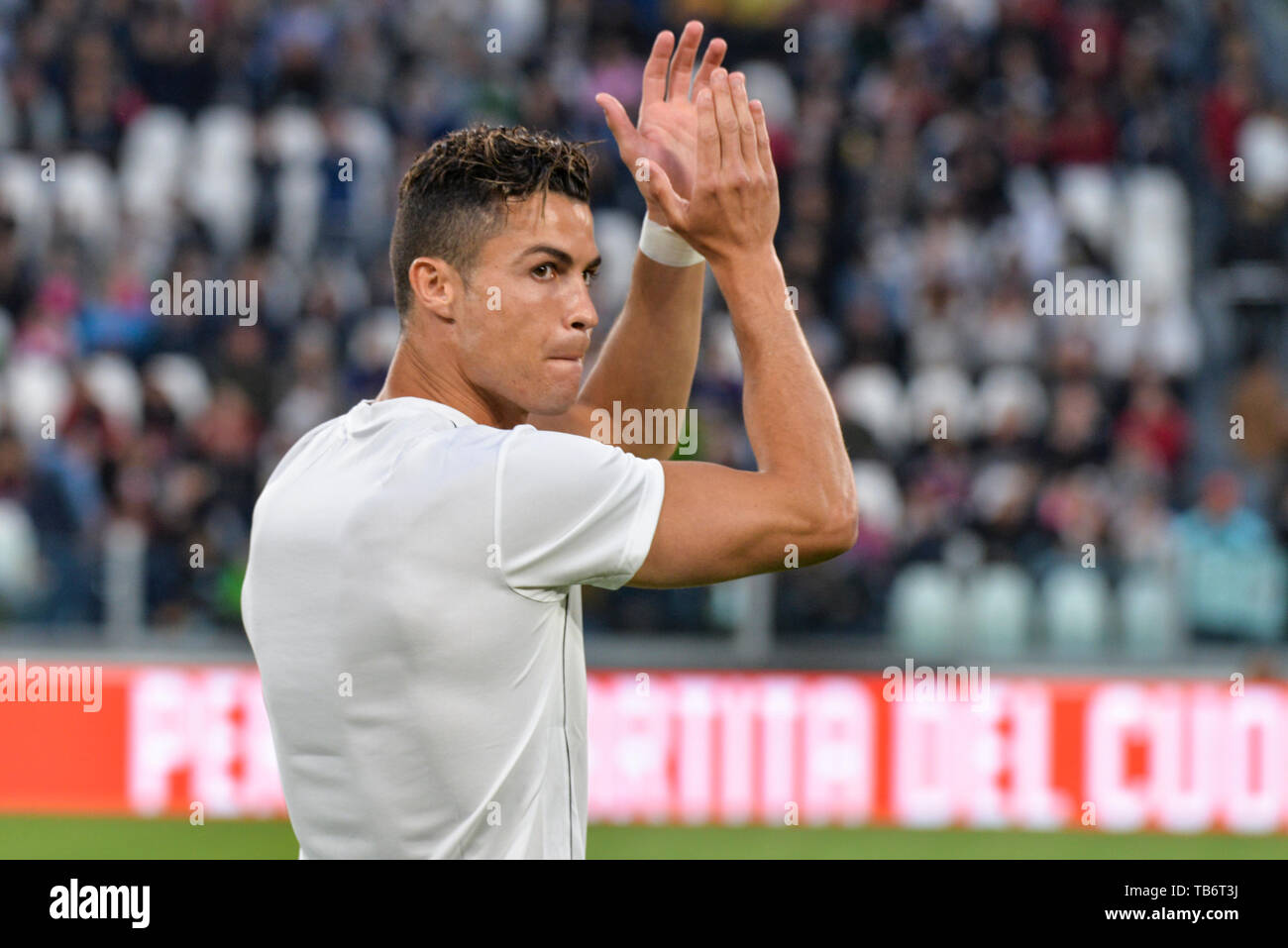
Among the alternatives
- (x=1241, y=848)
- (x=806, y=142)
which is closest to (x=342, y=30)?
(x=806, y=142)

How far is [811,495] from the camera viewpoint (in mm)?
2482

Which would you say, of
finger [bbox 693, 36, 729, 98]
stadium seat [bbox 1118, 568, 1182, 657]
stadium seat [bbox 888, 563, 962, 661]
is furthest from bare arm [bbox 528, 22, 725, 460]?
stadium seat [bbox 1118, 568, 1182, 657]

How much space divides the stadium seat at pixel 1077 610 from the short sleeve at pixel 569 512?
6902 millimetres

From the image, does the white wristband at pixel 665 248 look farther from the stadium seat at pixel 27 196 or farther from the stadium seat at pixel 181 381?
the stadium seat at pixel 27 196

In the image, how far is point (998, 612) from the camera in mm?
8969

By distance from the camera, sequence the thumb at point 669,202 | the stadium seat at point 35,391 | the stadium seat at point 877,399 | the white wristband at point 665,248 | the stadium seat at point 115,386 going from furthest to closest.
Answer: the stadium seat at point 877,399
the stadium seat at point 115,386
the stadium seat at point 35,391
the white wristband at point 665,248
the thumb at point 669,202

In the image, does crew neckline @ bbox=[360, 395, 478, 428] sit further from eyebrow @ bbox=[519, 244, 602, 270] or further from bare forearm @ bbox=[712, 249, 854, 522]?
bare forearm @ bbox=[712, 249, 854, 522]

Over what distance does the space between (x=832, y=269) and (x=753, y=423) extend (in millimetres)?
9371

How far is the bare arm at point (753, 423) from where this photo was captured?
8.12 ft

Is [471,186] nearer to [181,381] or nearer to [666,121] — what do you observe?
[666,121]

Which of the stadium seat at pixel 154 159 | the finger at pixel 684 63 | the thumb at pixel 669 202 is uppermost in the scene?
the stadium seat at pixel 154 159

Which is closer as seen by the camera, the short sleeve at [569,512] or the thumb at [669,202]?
the short sleeve at [569,512]

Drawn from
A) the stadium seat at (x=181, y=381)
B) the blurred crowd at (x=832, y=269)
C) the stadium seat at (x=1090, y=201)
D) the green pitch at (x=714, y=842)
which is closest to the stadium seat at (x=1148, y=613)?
the blurred crowd at (x=832, y=269)
